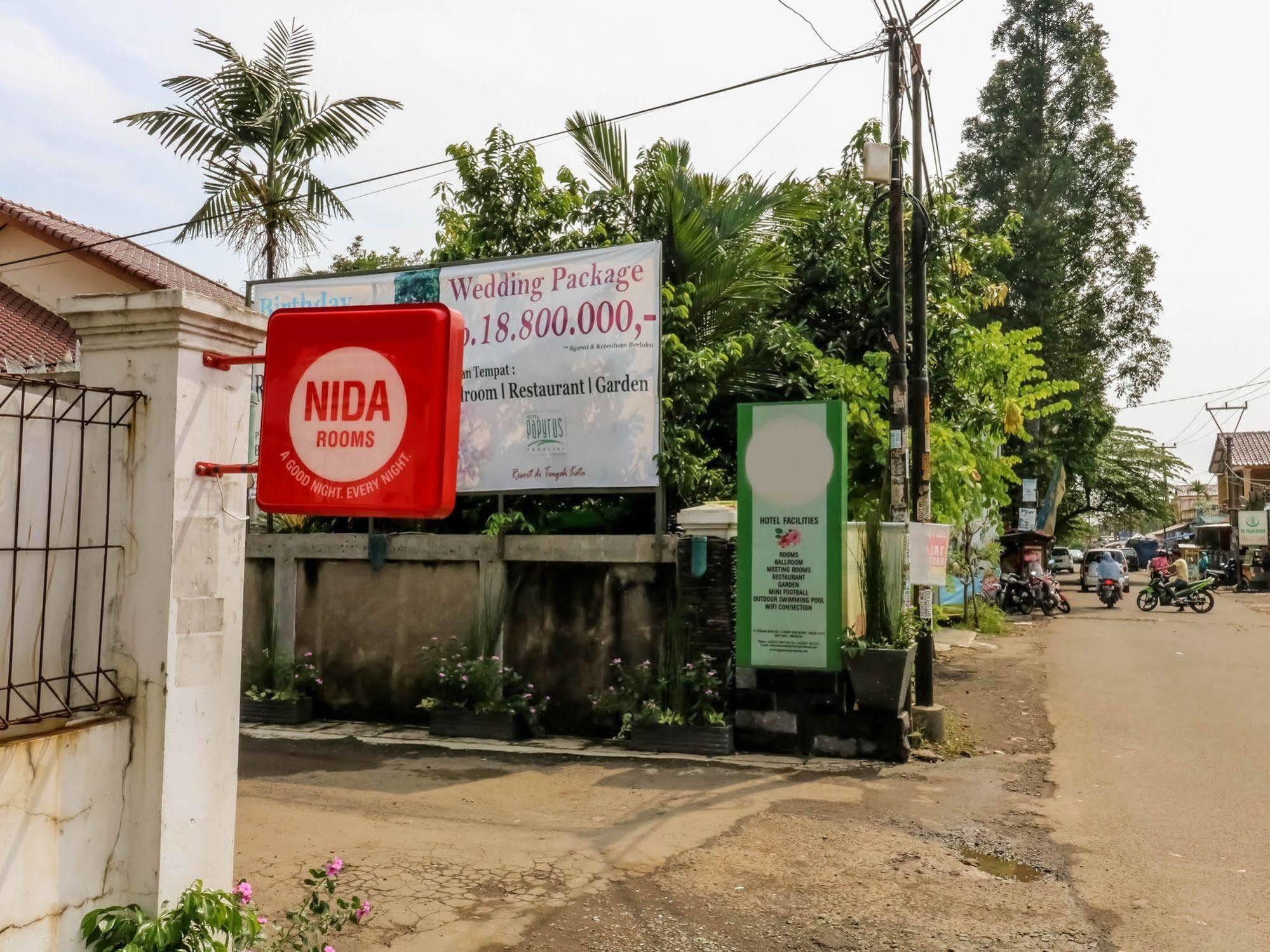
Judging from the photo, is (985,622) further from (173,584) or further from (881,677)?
(173,584)

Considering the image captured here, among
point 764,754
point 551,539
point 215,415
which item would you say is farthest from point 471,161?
point 215,415

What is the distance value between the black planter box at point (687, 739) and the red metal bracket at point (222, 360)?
5725 mm

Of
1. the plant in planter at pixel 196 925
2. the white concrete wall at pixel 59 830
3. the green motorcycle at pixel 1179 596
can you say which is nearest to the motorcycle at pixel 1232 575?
the green motorcycle at pixel 1179 596

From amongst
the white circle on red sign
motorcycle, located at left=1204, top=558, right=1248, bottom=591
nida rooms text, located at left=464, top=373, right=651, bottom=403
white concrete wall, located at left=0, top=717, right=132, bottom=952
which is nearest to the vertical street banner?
motorcycle, located at left=1204, top=558, right=1248, bottom=591

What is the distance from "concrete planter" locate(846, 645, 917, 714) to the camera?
28.1 ft

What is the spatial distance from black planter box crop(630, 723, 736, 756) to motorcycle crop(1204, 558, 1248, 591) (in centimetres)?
3516

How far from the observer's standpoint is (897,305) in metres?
10.0

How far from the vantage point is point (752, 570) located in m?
9.10

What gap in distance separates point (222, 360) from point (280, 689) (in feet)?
23.3

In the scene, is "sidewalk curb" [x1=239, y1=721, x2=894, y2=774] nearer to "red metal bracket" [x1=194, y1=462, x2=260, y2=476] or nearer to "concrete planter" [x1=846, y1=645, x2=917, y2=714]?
"concrete planter" [x1=846, y1=645, x2=917, y2=714]

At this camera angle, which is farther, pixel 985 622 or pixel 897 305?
pixel 985 622

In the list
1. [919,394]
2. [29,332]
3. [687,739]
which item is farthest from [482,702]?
[29,332]

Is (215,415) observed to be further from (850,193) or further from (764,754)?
(850,193)

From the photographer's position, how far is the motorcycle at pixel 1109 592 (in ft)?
90.0
